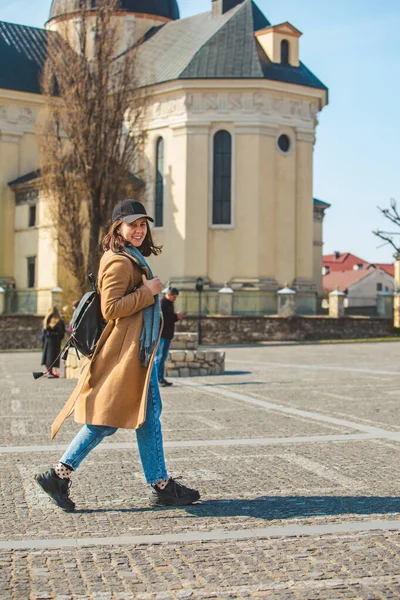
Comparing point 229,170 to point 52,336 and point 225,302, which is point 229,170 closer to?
point 225,302

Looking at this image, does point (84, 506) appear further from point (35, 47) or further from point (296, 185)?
point (35, 47)

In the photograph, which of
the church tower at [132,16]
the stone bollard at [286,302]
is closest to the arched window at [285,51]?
the church tower at [132,16]

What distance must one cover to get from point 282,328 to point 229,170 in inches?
341

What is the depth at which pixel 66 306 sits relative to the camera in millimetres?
38906

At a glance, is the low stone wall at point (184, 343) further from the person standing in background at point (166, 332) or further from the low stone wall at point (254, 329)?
the low stone wall at point (254, 329)

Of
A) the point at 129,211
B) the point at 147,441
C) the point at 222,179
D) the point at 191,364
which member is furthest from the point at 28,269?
the point at 147,441

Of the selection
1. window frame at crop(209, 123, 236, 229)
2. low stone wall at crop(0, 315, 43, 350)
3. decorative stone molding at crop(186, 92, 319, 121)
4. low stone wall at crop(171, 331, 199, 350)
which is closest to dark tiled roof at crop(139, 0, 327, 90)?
decorative stone molding at crop(186, 92, 319, 121)

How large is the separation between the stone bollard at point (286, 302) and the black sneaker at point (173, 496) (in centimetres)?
3420

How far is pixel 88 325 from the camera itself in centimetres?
624

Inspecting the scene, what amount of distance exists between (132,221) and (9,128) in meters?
43.1

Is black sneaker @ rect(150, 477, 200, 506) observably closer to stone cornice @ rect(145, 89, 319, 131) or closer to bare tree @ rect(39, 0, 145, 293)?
bare tree @ rect(39, 0, 145, 293)

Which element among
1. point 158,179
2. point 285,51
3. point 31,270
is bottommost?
point 31,270

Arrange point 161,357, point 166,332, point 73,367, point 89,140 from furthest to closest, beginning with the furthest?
point 89,140
point 73,367
point 166,332
point 161,357

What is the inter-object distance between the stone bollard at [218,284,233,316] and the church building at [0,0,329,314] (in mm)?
1168
